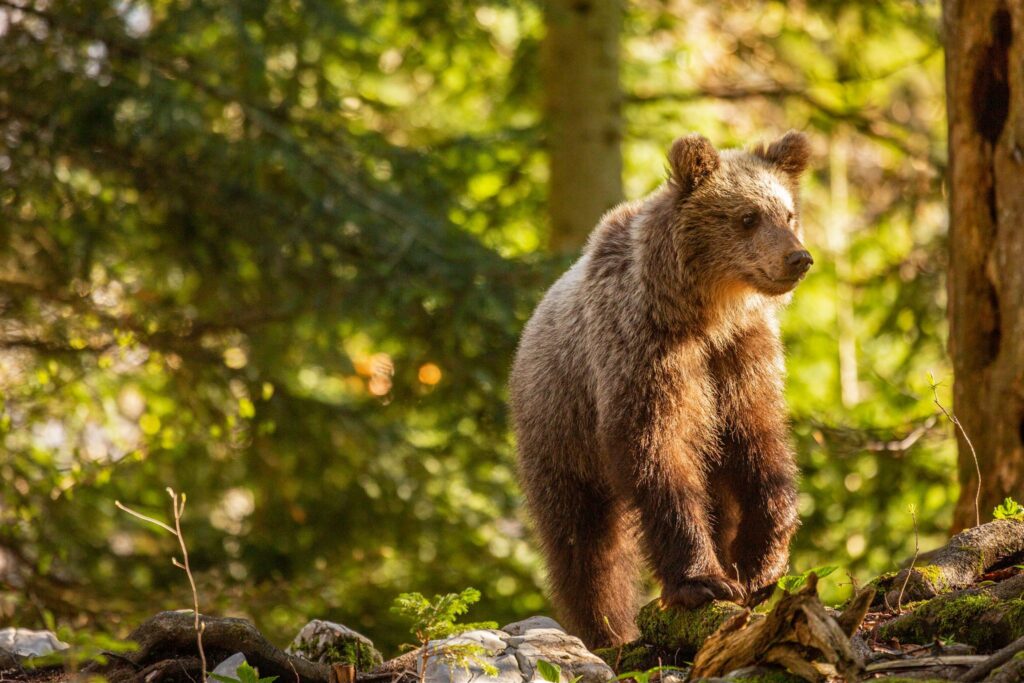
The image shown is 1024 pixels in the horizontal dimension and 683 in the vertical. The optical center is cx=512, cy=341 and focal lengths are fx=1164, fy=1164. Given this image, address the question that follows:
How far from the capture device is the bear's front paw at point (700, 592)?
4.79 meters

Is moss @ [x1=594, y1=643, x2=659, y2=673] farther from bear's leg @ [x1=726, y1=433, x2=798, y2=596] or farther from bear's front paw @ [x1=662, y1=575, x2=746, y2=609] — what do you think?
bear's leg @ [x1=726, y1=433, x2=798, y2=596]

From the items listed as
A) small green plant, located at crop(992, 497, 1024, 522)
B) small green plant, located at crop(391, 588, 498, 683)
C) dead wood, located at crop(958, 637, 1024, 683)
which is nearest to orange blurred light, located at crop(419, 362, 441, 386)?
small green plant, located at crop(992, 497, 1024, 522)

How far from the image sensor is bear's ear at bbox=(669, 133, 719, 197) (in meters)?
5.54

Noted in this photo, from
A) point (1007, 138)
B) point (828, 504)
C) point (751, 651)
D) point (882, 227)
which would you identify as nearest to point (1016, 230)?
point (1007, 138)

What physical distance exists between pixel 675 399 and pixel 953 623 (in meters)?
1.57

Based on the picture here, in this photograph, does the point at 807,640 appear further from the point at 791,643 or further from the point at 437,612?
the point at 437,612

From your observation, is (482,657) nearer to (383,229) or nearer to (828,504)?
(383,229)

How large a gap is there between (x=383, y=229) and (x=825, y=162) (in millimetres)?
8812

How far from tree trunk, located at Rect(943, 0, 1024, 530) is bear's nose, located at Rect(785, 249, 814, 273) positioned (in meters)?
1.63

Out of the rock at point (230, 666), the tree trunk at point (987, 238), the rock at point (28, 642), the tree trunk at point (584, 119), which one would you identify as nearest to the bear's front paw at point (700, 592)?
the rock at point (230, 666)

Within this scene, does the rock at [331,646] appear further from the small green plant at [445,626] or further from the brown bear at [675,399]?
the brown bear at [675,399]

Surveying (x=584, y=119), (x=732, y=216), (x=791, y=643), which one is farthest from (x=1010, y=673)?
(x=584, y=119)

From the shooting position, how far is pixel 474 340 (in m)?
9.34

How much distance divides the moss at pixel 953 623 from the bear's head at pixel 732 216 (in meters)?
1.63
